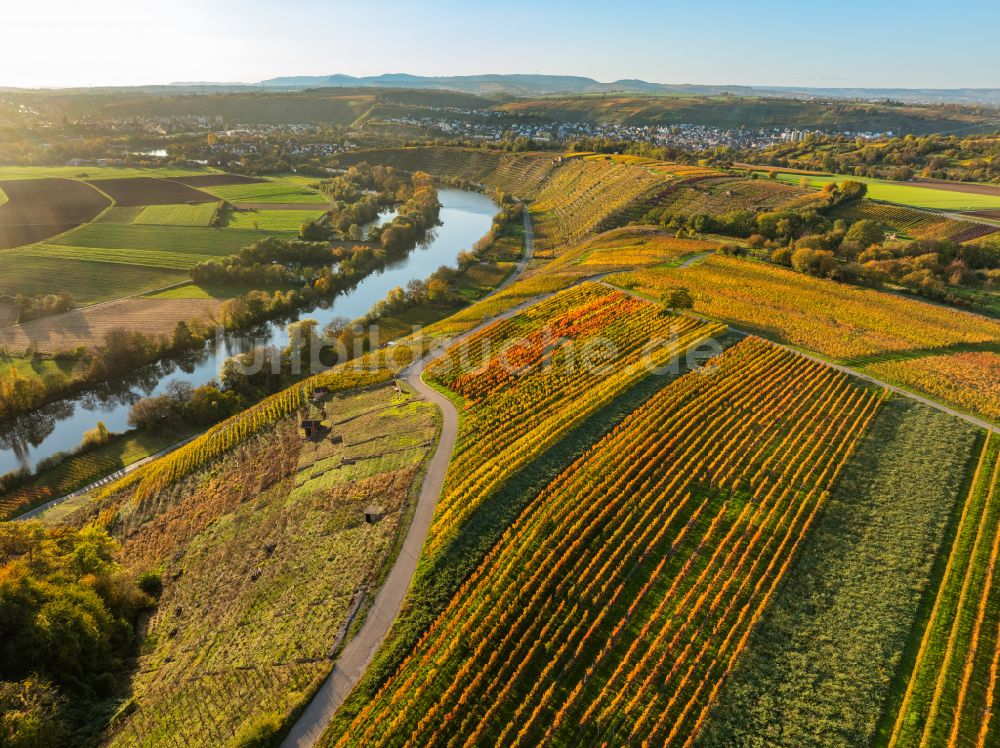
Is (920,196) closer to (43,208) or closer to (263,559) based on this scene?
(263,559)

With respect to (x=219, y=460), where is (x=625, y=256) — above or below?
above

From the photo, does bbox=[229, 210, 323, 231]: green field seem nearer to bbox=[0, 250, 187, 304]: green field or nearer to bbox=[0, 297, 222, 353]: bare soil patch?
bbox=[0, 250, 187, 304]: green field

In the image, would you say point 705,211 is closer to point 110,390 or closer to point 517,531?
point 517,531

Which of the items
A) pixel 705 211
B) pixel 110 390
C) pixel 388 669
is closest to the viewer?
pixel 388 669

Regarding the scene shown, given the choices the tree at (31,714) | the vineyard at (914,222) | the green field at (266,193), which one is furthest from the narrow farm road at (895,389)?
the green field at (266,193)

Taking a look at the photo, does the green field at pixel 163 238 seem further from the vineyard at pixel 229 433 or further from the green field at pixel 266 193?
the vineyard at pixel 229 433

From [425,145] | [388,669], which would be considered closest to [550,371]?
[388,669]
